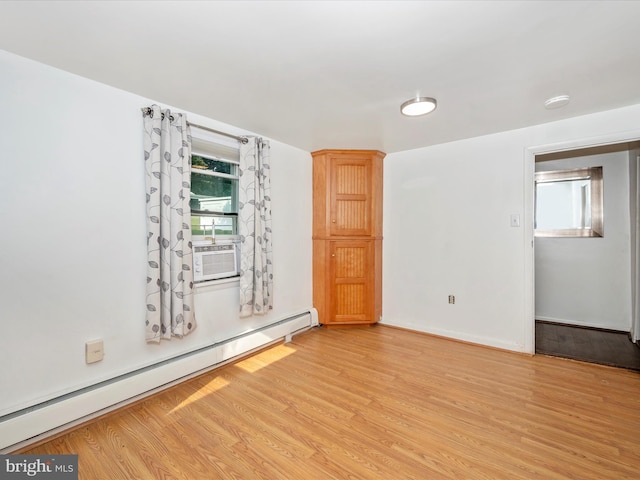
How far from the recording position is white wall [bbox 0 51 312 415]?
165cm

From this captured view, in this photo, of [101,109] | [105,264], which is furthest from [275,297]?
[101,109]

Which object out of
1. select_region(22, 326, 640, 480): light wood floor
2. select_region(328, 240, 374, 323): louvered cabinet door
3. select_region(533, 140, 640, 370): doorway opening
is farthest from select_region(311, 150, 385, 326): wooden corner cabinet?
select_region(533, 140, 640, 370): doorway opening

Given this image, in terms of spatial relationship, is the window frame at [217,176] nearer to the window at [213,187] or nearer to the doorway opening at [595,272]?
the window at [213,187]

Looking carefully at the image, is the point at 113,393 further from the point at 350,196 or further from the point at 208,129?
the point at 350,196

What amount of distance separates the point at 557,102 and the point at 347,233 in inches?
88.8

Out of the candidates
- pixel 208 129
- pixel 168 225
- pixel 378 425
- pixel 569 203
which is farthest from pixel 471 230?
pixel 168 225

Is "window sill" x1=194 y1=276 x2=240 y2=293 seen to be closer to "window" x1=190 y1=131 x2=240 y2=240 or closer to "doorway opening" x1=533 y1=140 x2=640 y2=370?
"window" x1=190 y1=131 x2=240 y2=240

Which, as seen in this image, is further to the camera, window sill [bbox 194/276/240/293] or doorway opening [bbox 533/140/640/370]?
doorway opening [bbox 533/140/640/370]

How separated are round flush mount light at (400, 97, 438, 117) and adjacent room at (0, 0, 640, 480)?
0.02 meters

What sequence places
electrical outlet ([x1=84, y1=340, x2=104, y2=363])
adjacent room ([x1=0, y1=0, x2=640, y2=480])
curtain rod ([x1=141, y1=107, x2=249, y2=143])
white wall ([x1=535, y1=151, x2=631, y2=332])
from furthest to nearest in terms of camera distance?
white wall ([x1=535, y1=151, x2=631, y2=332]) < curtain rod ([x1=141, y1=107, x2=249, y2=143]) < electrical outlet ([x1=84, y1=340, x2=104, y2=363]) < adjacent room ([x1=0, y1=0, x2=640, y2=480])

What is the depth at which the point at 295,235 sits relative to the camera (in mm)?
3537

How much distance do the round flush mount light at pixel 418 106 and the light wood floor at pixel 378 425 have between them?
7.08 ft

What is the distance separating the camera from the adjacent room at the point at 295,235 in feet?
4.94

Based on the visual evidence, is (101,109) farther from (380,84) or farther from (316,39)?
(380,84)
